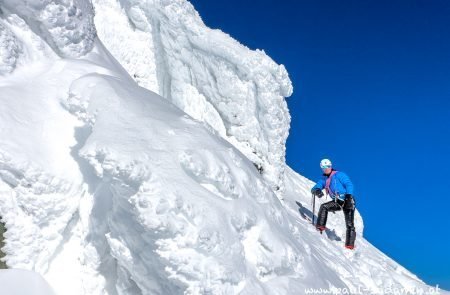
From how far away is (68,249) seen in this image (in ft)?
21.2

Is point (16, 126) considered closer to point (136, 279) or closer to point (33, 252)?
point (33, 252)

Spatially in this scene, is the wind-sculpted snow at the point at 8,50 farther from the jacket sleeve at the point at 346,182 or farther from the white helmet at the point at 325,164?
the jacket sleeve at the point at 346,182

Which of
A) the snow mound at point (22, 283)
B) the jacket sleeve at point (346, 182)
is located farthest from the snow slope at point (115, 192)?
the jacket sleeve at point (346, 182)

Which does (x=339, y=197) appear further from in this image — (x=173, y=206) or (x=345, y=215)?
(x=173, y=206)

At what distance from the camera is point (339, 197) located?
11422 mm

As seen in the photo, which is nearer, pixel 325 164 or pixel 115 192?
pixel 115 192

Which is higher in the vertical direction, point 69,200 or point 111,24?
point 111,24

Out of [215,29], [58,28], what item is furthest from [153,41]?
[58,28]

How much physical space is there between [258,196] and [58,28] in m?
5.20

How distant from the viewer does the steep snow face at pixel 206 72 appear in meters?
13.9

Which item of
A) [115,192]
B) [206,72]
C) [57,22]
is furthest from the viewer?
[206,72]

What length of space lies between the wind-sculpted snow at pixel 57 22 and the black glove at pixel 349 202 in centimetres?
707

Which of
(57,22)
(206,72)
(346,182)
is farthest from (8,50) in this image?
(346,182)

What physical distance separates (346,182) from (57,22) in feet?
25.0
